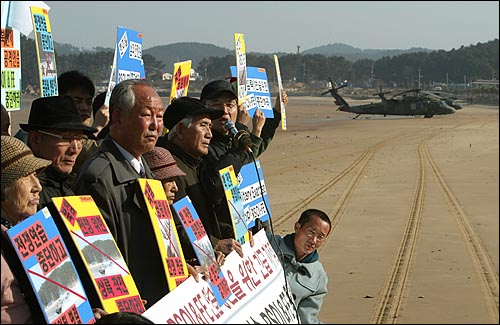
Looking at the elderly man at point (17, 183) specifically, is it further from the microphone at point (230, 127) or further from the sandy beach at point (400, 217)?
the microphone at point (230, 127)

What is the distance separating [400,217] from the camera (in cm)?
1341

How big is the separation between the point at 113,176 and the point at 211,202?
1.14 metres

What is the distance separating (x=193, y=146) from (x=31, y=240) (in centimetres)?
207

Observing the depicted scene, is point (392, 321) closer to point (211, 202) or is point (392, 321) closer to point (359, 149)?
point (211, 202)

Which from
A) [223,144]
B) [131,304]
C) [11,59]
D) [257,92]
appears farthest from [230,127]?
[131,304]

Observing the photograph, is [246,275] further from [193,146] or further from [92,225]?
[193,146]

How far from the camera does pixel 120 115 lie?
446 centimetres

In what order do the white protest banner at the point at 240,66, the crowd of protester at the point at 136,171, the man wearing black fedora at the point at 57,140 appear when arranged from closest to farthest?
the crowd of protester at the point at 136,171 < the man wearing black fedora at the point at 57,140 < the white protest banner at the point at 240,66

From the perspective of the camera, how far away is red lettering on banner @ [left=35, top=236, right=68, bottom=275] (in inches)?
131

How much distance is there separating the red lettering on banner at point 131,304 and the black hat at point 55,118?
1.13 metres

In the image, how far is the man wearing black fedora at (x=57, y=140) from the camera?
4426 millimetres

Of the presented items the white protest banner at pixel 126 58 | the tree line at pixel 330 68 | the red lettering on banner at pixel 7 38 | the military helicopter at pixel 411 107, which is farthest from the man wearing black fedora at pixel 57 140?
the tree line at pixel 330 68

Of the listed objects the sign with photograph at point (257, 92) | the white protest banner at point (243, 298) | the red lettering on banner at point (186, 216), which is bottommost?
the white protest banner at point (243, 298)

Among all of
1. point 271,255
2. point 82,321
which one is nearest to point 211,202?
point 271,255
